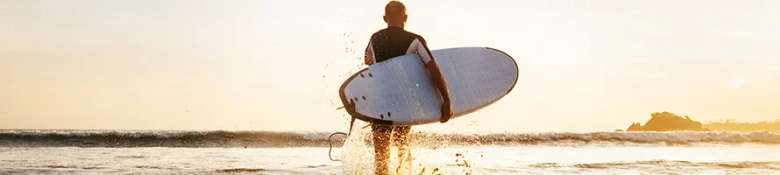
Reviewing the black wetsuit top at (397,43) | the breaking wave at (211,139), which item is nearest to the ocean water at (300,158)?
the breaking wave at (211,139)

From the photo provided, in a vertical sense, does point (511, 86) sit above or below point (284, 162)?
above

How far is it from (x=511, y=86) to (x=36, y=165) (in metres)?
5.58

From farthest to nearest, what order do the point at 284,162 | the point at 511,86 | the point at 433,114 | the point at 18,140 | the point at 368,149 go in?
the point at 18,140 < the point at 284,162 < the point at 511,86 < the point at 368,149 < the point at 433,114

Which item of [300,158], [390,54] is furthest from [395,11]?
[300,158]

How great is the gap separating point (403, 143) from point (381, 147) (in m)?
0.23

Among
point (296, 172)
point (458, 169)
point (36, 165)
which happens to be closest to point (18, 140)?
point (36, 165)

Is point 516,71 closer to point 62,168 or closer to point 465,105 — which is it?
point 465,105

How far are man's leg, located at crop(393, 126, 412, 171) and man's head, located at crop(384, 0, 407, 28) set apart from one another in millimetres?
794

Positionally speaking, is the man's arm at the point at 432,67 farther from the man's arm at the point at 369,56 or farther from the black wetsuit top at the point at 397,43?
the man's arm at the point at 369,56

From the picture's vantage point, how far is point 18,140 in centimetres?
1655

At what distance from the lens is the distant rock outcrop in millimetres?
29922

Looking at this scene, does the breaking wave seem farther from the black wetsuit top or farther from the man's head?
the man's head

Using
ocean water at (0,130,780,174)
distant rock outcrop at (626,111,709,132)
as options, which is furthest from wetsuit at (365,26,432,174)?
distant rock outcrop at (626,111,709,132)

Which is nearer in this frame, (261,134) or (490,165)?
(490,165)
